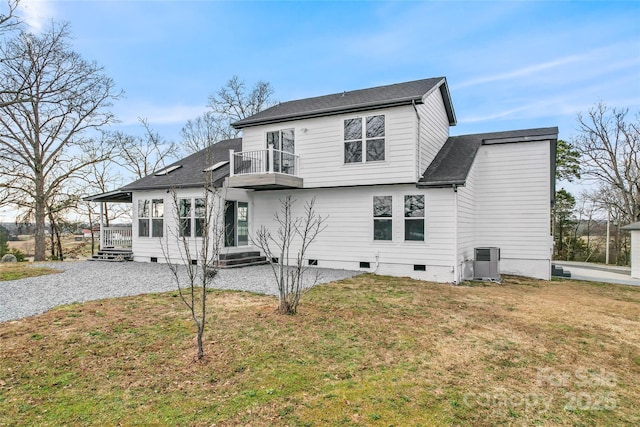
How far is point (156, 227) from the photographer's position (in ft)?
46.4

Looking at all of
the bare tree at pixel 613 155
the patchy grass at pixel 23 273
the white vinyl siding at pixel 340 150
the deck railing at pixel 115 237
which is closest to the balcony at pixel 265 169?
the white vinyl siding at pixel 340 150

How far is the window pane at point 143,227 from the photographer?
14.3m

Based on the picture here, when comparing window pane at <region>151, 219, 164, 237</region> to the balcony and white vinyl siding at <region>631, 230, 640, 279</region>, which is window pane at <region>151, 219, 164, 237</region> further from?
white vinyl siding at <region>631, 230, 640, 279</region>

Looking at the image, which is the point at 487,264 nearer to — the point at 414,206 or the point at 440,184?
the point at 414,206

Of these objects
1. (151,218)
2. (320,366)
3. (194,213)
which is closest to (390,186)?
(194,213)

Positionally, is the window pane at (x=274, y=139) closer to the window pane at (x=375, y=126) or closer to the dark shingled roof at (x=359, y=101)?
the dark shingled roof at (x=359, y=101)

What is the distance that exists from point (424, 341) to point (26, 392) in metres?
4.84

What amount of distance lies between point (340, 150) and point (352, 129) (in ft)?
2.59

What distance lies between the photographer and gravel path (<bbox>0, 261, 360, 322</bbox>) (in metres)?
7.14

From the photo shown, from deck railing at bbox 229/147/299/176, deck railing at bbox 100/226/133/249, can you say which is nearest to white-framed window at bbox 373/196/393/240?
deck railing at bbox 229/147/299/176

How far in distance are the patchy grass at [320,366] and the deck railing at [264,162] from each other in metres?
6.38

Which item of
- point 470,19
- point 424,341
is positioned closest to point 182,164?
point 470,19

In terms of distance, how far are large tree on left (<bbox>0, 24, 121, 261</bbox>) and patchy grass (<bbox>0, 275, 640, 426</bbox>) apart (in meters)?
15.3

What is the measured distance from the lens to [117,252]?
14.7 metres
